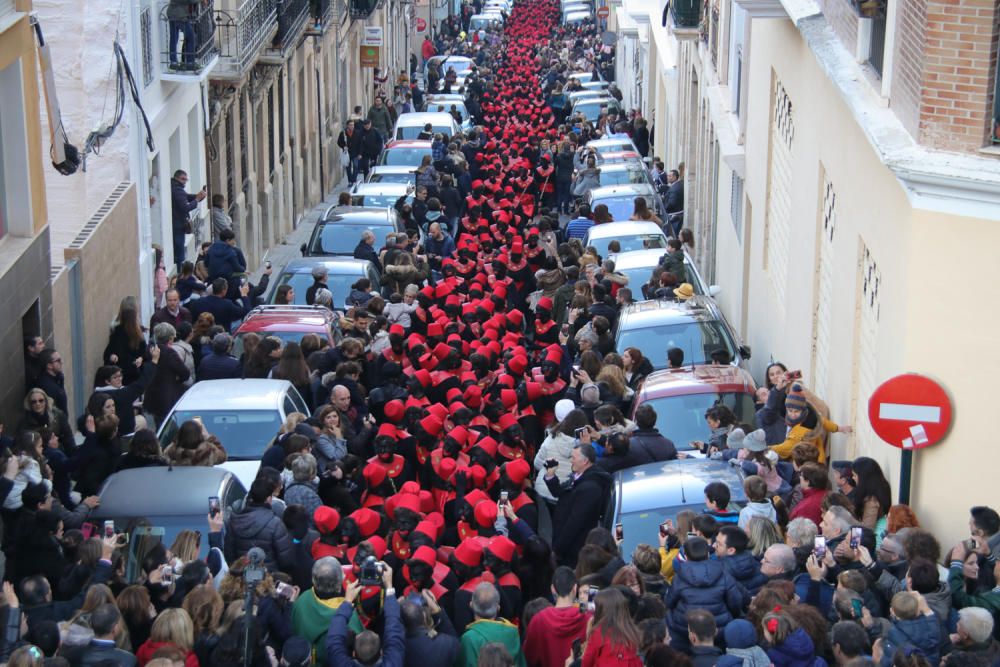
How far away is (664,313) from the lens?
53.8 ft

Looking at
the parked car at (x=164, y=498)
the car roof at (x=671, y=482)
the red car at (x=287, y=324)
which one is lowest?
the red car at (x=287, y=324)

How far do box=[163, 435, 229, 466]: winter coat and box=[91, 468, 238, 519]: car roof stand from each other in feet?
0.97

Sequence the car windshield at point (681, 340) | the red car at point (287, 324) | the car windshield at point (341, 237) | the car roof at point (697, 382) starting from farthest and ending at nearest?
the car windshield at point (341, 237)
the red car at point (287, 324)
the car windshield at point (681, 340)
the car roof at point (697, 382)

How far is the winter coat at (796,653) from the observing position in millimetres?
8406

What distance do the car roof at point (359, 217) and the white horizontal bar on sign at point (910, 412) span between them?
1270cm

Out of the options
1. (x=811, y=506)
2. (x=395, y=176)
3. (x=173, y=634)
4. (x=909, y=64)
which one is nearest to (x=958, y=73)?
(x=909, y=64)

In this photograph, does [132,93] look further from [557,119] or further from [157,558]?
[557,119]

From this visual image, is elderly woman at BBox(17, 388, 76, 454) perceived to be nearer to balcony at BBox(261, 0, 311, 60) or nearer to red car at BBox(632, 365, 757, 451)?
red car at BBox(632, 365, 757, 451)

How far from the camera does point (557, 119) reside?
41719 millimetres

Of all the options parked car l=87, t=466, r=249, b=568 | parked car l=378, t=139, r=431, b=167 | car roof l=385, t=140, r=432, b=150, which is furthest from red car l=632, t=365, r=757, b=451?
car roof l=385, t=140, r=432, b=150

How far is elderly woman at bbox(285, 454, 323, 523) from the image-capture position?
11656 mm

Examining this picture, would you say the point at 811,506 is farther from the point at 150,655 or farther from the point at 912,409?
the point at 150,655

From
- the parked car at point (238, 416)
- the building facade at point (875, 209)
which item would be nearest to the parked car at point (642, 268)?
the building facade at point (875, 209)

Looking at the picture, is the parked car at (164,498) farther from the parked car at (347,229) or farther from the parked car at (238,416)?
the parked car at (347,229)
